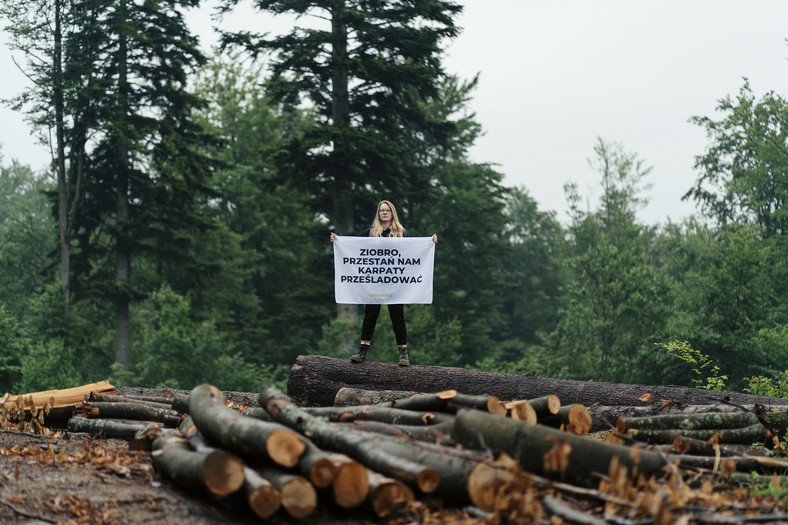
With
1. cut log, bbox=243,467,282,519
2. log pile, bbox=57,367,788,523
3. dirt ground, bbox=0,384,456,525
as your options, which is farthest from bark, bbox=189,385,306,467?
dirt ground, bbox=0,384,456,525

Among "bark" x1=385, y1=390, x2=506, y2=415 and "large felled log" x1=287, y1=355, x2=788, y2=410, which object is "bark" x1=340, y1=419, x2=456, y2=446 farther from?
"large felled log" x1=287, y1=355, x2=788, y2=410

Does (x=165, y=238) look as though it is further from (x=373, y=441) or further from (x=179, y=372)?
(x=373, y=441)

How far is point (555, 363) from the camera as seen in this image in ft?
104

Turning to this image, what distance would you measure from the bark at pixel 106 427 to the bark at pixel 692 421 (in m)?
5.76

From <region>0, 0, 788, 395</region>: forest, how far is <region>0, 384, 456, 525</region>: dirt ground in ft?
54.4

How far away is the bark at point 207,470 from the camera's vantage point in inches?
207

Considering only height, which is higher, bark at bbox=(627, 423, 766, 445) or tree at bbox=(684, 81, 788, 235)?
tree at bbox=(684, 81, 788, 235)

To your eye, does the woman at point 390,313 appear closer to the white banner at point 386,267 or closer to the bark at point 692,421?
A: the white banner at point 386,267

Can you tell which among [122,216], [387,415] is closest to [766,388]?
[387,415]

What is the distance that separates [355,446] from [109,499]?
6.42ft

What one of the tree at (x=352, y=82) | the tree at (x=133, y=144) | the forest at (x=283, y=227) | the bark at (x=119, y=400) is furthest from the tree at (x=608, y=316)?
the bark at (x=119, y=400)

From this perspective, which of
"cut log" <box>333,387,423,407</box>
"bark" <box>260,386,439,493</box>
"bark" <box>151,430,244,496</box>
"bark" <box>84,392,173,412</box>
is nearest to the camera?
"bark" <box>260,386,439,493</box>

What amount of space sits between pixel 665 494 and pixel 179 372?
24.2 metres

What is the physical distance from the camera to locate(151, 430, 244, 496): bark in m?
5.25
